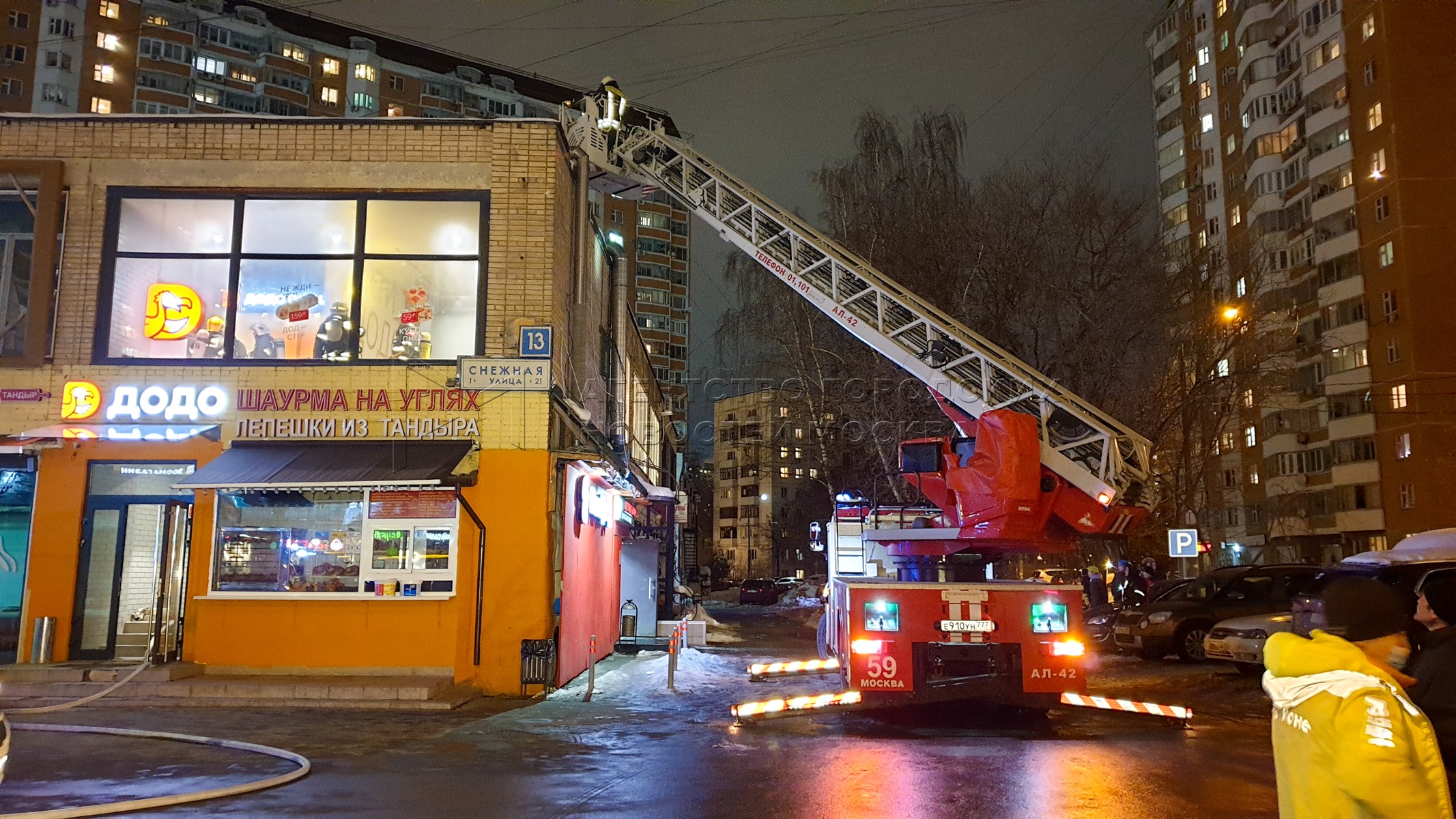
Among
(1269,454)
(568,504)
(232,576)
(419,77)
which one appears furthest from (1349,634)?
(419,77)

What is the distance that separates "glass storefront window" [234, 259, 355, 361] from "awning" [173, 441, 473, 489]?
1.39 m

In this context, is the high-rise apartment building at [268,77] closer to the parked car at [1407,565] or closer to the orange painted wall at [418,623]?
the orange painted wall at [418,623]

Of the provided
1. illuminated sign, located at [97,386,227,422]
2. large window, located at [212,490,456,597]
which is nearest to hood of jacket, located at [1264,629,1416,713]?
large window, located at [212,490,456,597]

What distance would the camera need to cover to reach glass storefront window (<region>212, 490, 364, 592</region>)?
14336 mm

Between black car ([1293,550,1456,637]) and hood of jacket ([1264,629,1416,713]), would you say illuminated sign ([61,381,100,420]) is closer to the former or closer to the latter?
black car ([1293,550,1456,637])

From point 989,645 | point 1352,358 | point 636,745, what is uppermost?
point 1352,358

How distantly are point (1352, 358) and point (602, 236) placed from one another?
41.0 m

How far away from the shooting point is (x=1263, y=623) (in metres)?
15.3

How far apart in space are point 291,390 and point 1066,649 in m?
10.7

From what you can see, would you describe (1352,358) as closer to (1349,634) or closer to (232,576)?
(232,576)

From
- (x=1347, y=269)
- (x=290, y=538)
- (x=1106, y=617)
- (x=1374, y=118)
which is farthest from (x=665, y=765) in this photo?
(x=1374, y=118)

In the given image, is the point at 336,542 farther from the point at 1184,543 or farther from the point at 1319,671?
the point at 1184,543

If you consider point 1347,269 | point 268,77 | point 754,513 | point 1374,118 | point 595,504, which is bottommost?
point 595,504

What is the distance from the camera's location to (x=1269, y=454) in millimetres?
53094
